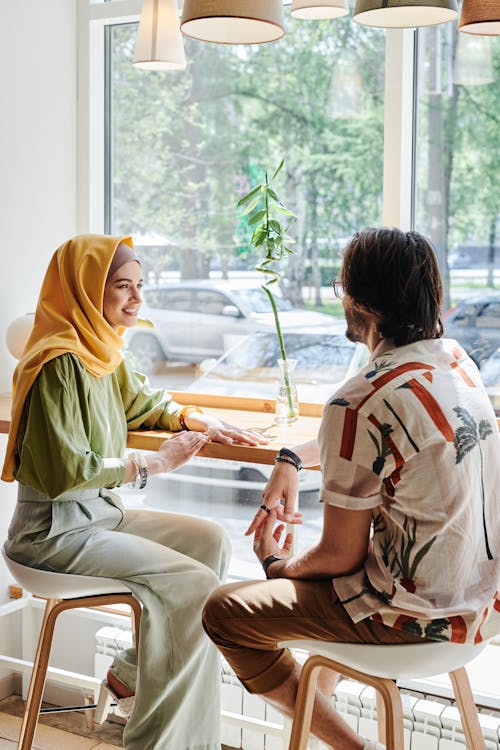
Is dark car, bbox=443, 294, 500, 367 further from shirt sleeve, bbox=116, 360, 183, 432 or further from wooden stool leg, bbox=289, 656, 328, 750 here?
wooden stool leg, bbox=289, 656, 328, 750

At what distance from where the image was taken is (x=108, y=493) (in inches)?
94.1

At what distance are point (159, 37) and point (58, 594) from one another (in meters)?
1.48

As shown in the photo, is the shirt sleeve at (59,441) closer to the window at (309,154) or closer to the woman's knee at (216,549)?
the woman's knee at (216,549)

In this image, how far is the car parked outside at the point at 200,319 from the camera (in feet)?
9.89

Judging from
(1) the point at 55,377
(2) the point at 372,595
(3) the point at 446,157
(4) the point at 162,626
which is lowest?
(4) the point at 162,626

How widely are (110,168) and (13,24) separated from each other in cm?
57

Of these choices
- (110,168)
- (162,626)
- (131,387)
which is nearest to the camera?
(162,626)

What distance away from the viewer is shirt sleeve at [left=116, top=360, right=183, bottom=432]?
2508 millimetres

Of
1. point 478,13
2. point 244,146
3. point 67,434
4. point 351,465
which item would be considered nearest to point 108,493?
point 67,434

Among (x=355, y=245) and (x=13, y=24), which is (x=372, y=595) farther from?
(x=13, y=24)

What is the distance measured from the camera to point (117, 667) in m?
2.29

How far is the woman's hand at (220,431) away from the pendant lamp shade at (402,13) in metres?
0.97

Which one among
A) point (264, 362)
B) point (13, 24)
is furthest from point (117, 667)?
point (13, 24)

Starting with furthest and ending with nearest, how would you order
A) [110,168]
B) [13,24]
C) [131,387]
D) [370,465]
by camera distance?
[110,168] → [13,24] → [131,387] → [370,465]
